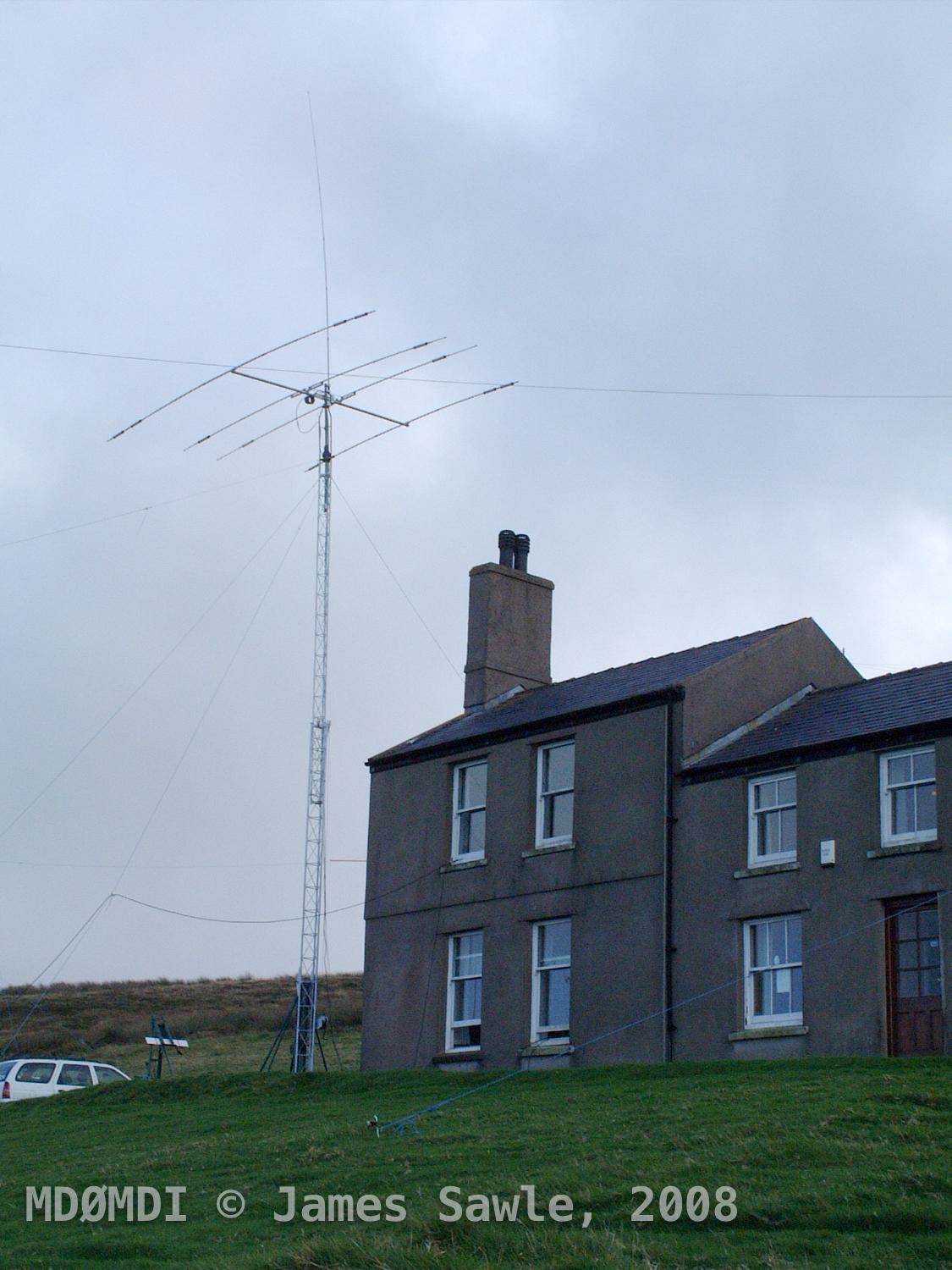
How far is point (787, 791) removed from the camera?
26.4 meters

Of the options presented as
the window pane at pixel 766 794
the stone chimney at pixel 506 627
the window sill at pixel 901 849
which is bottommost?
the window sill at pixel 901 849

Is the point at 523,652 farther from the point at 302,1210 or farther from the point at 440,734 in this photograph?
the point at 302,1210

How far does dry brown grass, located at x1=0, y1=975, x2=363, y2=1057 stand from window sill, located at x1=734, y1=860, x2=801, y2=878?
3023 cm

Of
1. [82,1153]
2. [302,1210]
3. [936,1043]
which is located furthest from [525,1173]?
[936,1043]

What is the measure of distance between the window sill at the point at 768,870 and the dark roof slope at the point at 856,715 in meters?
1.82

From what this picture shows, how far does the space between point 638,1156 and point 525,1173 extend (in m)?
1.11

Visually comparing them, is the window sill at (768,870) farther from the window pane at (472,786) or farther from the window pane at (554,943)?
the window pane at (472,786)

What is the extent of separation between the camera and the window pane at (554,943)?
28.7 metres

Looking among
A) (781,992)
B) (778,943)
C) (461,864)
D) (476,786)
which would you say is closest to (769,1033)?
(781,992)

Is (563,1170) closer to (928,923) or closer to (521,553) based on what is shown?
(928,923)

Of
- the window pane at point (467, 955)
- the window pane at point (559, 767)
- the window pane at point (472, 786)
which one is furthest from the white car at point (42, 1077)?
the window pane at point (559, 767)

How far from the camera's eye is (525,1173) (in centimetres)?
1471

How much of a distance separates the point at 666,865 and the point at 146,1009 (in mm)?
48449

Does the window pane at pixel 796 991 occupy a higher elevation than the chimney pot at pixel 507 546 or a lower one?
lower
